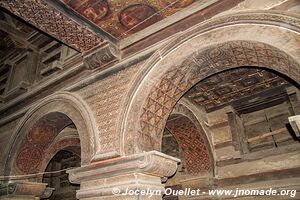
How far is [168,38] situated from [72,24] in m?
1.21

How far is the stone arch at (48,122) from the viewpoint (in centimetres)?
369

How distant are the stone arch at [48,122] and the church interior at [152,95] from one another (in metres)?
0.02

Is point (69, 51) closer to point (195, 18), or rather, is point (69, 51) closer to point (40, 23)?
point (40, 23)

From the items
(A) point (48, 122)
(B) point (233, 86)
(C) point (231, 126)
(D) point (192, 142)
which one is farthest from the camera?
(C) point (231, 126)

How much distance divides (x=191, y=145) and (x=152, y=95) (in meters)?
2.24

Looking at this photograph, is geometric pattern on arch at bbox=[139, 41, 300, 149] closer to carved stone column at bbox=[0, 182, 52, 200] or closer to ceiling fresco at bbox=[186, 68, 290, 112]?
ceiling fresco at bbox=[186, 68, 290, 112]

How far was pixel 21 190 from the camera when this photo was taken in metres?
4.42

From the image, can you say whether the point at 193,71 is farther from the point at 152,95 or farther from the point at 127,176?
the point at 127,176

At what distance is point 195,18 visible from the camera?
10.1 ft

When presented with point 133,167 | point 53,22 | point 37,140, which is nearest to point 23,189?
point 37,140

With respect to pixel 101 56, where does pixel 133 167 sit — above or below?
below

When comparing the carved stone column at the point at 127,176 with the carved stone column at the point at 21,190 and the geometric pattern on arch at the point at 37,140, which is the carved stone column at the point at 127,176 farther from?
the carved stone column at the point at 21,190

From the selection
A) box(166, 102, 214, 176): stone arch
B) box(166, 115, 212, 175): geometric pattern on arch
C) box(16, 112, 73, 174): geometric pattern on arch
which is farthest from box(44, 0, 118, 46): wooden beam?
box(166, 115, 212, 175): geometric pattern on arch

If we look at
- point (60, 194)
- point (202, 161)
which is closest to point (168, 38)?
point (202, 161)
